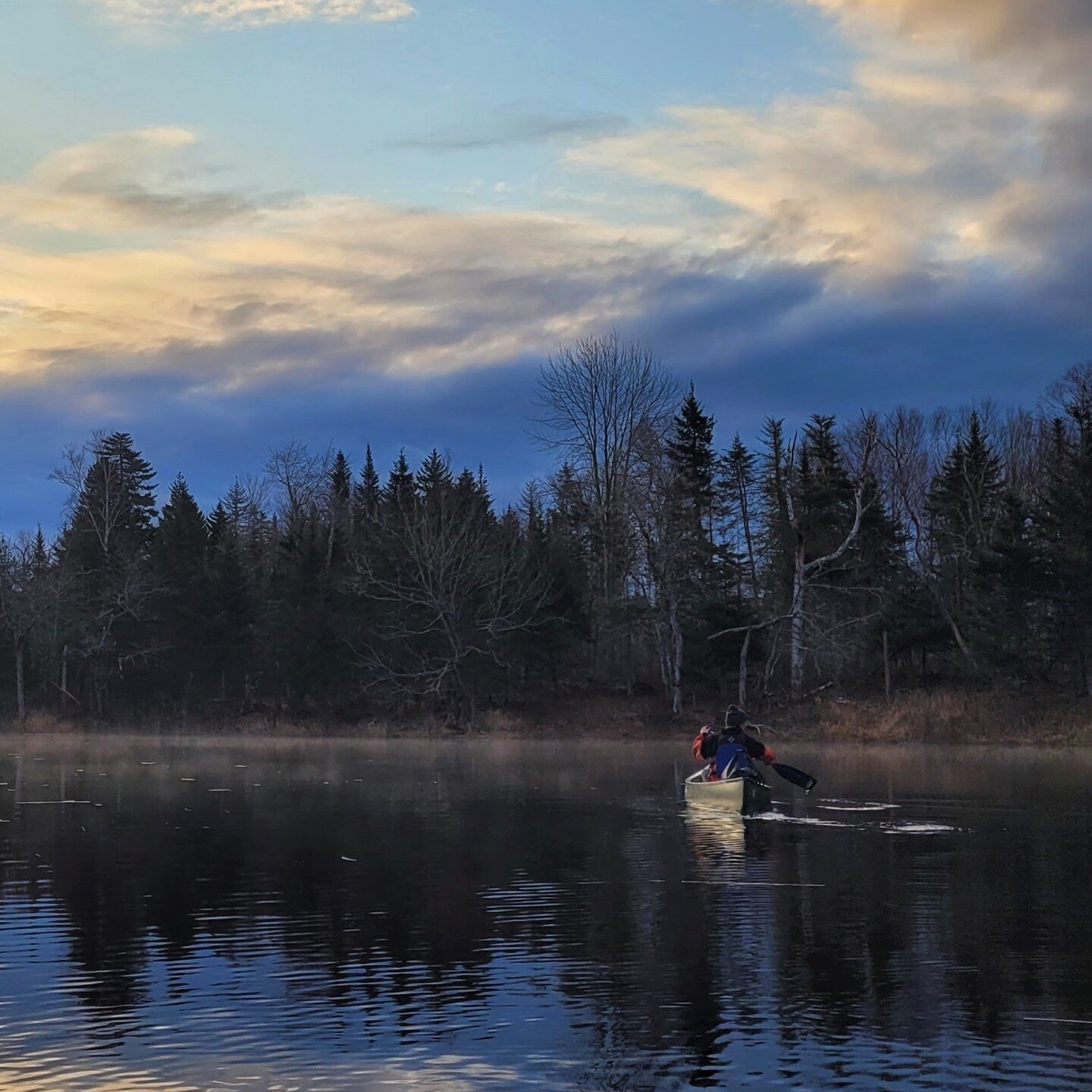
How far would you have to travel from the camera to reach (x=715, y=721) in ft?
222

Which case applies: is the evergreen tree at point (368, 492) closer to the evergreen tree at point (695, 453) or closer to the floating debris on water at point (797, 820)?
the evergreen tree at point (695, 453)

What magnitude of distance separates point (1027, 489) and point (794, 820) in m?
57.1

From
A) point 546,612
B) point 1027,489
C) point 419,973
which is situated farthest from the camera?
point 1027,489

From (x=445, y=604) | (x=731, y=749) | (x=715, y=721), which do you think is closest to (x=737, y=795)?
(x=731, y=749)

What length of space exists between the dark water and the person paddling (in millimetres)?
1640

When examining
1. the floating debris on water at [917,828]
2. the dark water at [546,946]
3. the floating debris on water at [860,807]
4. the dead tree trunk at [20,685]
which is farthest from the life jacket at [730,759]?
the dead tree trunk at [20,685]

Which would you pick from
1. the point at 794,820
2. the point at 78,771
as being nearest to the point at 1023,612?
the point at 794,820

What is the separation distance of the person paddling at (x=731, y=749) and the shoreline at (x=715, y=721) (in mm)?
24886

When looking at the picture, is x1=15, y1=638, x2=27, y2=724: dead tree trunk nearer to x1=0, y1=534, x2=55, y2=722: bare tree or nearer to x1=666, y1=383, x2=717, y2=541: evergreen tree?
x1=0, y1=534, x2=55, y2=722: bare tree

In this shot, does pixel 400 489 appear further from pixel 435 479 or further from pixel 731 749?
pixel 731 749

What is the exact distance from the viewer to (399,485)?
10262cm

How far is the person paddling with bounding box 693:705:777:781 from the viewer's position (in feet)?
115

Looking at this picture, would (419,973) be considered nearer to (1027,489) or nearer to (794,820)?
(794,820)

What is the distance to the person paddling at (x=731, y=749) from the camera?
115ft
